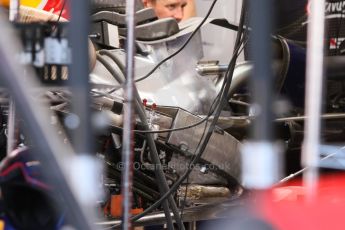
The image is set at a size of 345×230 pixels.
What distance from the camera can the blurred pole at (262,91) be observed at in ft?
2.36

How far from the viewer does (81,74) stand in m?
0.74

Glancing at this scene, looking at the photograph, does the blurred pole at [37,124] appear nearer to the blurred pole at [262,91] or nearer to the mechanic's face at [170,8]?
the blurred pole at [262,91]

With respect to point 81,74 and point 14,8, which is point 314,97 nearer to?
point 81,74

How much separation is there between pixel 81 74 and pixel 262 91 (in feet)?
0.76

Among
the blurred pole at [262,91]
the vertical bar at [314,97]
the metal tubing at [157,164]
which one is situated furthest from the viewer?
the metal tubing at [157,164]

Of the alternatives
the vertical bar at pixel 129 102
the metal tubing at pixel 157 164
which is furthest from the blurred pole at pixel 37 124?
the metal tubing at pixel 157 164

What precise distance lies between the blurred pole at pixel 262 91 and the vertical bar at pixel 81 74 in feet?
0.70

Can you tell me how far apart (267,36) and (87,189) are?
12.5 inches

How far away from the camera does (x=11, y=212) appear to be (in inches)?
45.0

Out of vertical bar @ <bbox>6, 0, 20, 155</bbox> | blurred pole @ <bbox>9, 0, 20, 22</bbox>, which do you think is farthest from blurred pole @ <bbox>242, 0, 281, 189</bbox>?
Result: blurred pole @ <bbox>9, 0, 20, 22</bbox>

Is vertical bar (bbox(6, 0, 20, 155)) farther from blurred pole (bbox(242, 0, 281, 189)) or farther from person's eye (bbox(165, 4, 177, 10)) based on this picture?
person's eye (bbox(165, 4, 177, 10))

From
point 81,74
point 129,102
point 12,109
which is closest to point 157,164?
point 129,102

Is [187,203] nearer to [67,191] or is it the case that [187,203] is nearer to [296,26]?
[296,26]

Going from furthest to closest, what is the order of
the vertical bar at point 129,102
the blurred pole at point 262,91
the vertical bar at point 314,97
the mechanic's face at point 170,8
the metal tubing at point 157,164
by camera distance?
the mechanic's face at point 170,8
the metal tubing at point 157,164
the vertical bar at point 129,102
the vertical bar at point 314,97
the blurred pole at point 262,91
